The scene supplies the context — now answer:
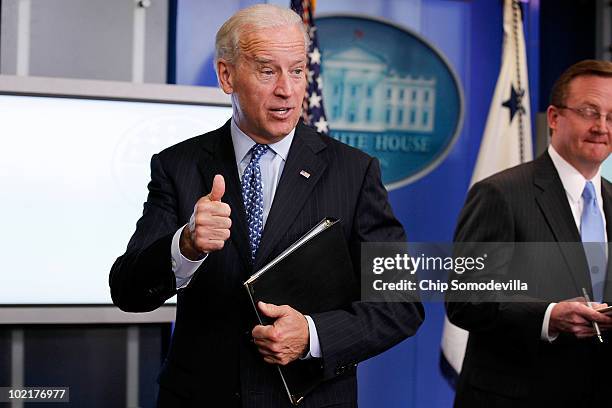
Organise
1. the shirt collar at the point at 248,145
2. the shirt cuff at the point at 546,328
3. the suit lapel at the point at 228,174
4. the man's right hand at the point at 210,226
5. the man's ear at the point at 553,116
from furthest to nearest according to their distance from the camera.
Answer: the man's ear at the point at 553,116, the shirt cuff at the point at 546,328, the shirt collar at the point at 248,145, the suit lapel at the point at 228,174, the man's right hand at the point at 210,226

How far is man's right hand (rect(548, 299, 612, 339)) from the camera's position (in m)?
2.19

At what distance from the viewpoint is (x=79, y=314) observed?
10.4 feet

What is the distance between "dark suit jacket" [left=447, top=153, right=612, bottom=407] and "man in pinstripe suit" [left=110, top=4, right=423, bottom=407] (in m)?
0.64

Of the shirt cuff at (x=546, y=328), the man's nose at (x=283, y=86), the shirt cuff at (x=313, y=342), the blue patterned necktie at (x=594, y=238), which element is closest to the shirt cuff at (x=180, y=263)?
the shirt cuff at (x=313, y=342)

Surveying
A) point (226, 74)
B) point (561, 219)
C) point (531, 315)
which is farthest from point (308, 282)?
point (561, 219)

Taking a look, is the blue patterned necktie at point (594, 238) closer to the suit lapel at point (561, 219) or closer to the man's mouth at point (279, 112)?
the suit lapel at point (561, 219)

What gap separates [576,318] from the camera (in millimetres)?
2230

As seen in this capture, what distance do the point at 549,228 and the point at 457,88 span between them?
5.86 ft

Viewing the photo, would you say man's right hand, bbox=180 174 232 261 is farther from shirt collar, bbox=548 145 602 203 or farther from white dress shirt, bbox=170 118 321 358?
shirt collar, bbox=548 145 602 203

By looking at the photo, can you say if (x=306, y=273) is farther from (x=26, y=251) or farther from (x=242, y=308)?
(x=26, y=251)

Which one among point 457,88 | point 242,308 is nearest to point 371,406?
point 457,88

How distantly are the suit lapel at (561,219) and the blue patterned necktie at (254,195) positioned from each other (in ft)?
3.41

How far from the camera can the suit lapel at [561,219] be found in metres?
2.39

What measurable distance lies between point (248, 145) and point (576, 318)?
1.08 metres
